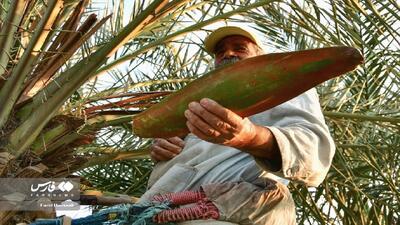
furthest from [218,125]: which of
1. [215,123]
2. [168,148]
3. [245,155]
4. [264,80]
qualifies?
[168,148]

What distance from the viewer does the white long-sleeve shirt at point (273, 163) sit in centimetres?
169

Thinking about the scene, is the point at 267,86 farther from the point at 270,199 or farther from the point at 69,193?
the point at 69,193

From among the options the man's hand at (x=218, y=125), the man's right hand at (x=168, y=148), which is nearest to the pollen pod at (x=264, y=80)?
the man's hand at (x=218, y=125)

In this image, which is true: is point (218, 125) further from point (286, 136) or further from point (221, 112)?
point (286, 136)

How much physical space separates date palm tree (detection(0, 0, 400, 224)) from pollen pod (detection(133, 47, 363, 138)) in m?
0.96

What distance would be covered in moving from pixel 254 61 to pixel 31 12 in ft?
7.55

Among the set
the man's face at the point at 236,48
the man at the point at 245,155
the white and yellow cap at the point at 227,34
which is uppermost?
the white and yellow cap at the point at 227,34

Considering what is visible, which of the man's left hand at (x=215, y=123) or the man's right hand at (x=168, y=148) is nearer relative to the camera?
the man's left hand at (x=215, y=123)

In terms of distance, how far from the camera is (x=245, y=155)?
196 cm

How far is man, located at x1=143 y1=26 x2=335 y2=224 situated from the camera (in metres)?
1.53

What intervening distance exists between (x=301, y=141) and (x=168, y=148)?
52 centimetres

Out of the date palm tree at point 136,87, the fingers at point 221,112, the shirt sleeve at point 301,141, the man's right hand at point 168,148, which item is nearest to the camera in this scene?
the fingers at point 221,112

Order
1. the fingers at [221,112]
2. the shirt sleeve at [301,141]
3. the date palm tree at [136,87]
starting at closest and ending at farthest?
the fingers at [221,112] < the shirt sleeve at [301,141] < the date palm tree at [136,87]

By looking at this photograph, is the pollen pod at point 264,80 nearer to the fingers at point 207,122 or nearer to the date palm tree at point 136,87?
the fingers at point 207,122
